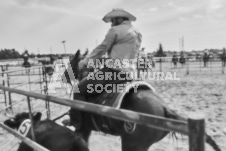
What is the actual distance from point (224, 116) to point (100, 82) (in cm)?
359

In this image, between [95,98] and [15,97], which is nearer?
[95,98]

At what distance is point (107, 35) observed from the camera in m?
2.87

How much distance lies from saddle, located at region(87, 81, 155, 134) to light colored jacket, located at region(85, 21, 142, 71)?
0.32m

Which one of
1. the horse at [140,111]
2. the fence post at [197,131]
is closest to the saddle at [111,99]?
the horse at [140,111]

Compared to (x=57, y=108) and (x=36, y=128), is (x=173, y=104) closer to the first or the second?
(x=57, y=108)

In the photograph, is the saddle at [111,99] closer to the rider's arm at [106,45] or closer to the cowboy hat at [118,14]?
the rider's arm at [106,45]

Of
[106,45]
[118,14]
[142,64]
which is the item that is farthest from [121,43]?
[142,64]

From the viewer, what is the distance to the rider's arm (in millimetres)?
2846

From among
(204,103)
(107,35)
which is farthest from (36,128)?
(204,103)

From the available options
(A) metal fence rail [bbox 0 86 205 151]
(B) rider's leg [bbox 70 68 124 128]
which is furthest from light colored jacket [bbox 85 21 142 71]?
(A) metal fence rail [bbox 0 86 205 151]

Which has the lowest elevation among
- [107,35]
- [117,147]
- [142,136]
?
[117,147]

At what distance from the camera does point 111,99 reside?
2705 millimetres

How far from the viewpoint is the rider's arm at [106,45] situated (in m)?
2.85

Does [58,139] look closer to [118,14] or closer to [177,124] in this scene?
[177,124]
